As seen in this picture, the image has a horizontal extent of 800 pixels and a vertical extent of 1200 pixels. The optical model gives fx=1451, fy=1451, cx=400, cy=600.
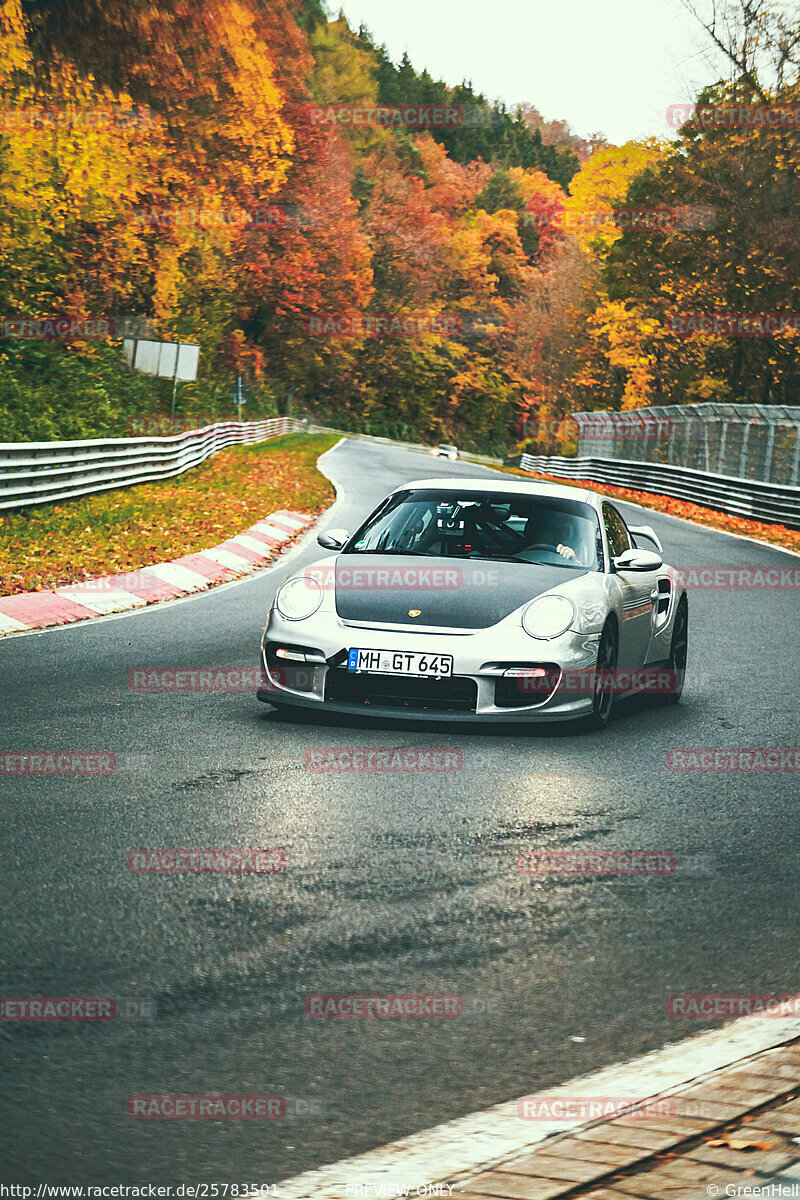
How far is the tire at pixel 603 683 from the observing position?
26.6 feet

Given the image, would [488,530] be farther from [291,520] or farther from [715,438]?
[715,438]

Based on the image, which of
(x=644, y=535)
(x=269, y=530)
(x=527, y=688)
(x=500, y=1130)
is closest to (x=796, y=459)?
(x=269, y=530)

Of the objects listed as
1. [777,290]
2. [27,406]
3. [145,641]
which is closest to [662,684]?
[145,641]

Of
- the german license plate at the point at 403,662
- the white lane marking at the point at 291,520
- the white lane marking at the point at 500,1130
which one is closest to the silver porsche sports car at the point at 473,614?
the german license plate at the point at 403,662

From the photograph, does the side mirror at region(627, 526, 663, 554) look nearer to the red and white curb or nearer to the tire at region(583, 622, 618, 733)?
the tire at region(583, 622, 618, 733)

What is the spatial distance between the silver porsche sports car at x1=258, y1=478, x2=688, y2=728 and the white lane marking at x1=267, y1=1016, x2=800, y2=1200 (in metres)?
3.89

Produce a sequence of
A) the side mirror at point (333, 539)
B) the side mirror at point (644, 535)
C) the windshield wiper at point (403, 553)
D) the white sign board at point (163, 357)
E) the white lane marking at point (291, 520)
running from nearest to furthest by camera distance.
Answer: the windshield wiper at point (403, 553)
the side mirror at point (333, 539)
the side mirror at point (644, 535)
the white lane marking at point (291, 520)
the white sign board at point (163, 357)

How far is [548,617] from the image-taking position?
7.89 meters

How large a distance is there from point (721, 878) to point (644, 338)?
65011 mm

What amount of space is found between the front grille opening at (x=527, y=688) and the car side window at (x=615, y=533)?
160 centimetres

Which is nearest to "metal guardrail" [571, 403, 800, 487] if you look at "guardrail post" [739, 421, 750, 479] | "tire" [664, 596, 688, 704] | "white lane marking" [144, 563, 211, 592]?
"guardrail post" [739, 421, 750, 479]

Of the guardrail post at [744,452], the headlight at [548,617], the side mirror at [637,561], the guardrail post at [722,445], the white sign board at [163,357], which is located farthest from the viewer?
the white sign board at [163,357]

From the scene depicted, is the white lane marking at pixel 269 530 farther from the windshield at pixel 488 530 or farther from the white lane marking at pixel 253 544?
the windshield at pixel 488 530

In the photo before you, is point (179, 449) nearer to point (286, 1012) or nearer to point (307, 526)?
point (307, 526)
